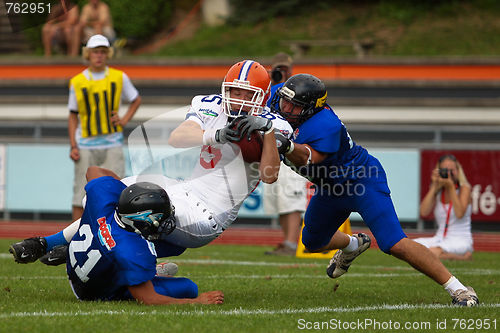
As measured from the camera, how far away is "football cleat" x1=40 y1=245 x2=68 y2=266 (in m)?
5.36

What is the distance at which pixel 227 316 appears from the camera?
4.55 metres

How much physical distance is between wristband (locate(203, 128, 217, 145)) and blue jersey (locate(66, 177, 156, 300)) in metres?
0.64

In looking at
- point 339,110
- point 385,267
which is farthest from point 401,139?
point 385,267

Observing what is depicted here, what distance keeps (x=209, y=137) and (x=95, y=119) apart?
409 centimetres

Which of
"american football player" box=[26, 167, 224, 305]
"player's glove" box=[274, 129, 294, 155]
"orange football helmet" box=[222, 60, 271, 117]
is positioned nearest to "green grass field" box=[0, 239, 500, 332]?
"american football player" box=[26, 167, 224, 305]

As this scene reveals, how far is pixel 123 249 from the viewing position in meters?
4.81

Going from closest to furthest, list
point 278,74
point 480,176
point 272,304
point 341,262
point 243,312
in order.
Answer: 1. point 243,312
2. point 272,304
3. point 341,262
4. point 278,74
5. point 480,176

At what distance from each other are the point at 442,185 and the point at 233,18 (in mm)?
13707

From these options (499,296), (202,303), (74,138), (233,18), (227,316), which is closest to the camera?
(227,316)

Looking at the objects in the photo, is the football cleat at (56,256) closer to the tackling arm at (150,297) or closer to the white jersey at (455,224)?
the tackling arm at (150,297)

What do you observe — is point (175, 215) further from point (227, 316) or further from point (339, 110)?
point (339, 110)

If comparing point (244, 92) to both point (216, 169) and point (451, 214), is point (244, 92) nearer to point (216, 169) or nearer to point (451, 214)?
point (216, 169)

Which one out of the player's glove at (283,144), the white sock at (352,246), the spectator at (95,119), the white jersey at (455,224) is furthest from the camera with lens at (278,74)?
the player's glove at (283,144)

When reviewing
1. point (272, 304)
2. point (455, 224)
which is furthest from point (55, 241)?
point (455, 224)
